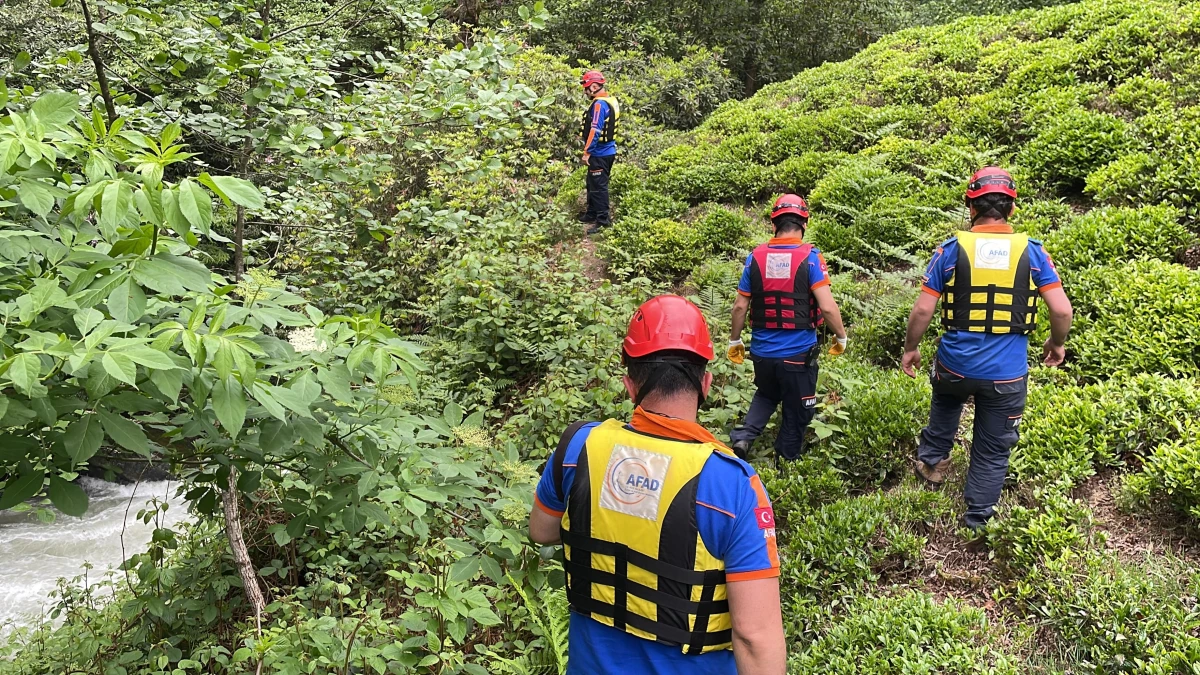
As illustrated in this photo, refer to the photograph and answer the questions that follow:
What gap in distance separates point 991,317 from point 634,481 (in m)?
3.18

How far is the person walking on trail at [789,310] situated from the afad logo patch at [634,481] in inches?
128

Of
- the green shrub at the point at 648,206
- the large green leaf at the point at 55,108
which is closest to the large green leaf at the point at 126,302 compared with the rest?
the large green leaf at the point at 55,108

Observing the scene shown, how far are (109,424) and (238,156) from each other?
2952mm

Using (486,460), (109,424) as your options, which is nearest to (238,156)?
(486,460)

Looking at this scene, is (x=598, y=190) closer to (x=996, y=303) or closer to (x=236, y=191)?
(x=996, y=303)

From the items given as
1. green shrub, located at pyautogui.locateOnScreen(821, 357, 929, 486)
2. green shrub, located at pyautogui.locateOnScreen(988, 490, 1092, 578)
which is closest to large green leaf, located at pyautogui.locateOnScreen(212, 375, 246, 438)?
green shrub, located at pyautogui.locateOnScreen(988, 490, 1092, 578)

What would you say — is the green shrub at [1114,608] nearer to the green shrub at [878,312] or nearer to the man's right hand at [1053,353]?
the man's right hand at [1053,353]

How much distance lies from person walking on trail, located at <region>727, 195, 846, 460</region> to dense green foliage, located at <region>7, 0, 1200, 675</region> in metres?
0.58

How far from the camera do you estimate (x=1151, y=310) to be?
5633 millimetres

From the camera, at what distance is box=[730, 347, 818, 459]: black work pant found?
533 cm

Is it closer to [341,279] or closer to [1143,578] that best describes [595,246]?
[341,279]

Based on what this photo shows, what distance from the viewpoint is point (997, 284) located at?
439cm

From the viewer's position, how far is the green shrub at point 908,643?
3721 millimetres

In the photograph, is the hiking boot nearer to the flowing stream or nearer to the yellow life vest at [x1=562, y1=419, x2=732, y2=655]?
the yellow life vest at [x1=562, y1=419, x2=732, y2=655]
